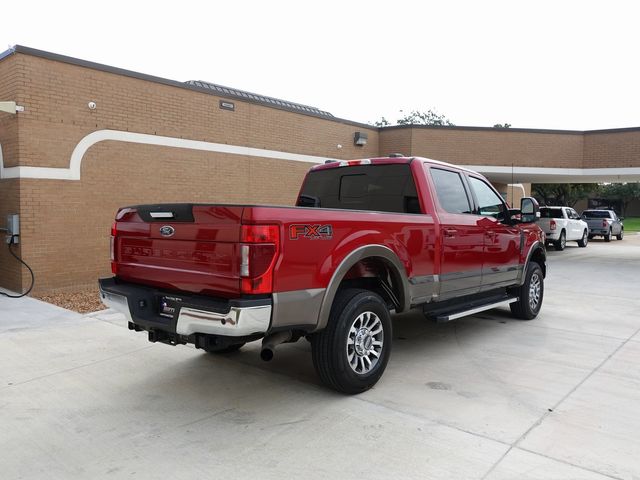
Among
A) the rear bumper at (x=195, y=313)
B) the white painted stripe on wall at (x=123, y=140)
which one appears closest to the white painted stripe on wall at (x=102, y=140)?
the white painted stripe on wall at (x=123, y=140)

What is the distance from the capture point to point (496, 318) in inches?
297

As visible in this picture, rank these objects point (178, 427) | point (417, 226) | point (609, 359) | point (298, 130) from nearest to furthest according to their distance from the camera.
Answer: point (178, 427)
point (417, 226)
point (609, 359)
point (298, 130)

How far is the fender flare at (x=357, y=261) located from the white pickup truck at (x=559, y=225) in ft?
58.1

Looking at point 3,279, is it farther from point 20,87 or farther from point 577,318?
point 577,318

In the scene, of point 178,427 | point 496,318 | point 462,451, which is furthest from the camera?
point 496,318

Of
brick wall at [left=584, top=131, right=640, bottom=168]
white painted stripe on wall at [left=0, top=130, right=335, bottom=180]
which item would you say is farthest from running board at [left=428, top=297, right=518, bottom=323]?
brick wall at [left=584, top=131, right=640, bottom=168]

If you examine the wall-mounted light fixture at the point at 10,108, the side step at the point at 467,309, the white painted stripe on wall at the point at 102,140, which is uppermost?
the wall-mounted light fixture at the point at 10,108

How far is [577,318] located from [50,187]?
912cm

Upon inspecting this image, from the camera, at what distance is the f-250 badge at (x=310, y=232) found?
147 inches

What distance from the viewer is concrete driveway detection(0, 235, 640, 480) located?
3238 mm

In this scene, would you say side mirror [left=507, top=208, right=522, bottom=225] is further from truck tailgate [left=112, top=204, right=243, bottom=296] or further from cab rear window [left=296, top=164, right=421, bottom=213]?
truck tailgate [left=112, top=204, right=243, bottom=296]

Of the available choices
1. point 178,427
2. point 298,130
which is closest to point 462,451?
point 178,427

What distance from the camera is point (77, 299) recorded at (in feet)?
28.5

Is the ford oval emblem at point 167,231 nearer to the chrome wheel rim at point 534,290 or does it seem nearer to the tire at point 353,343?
the tire at point 353,343
